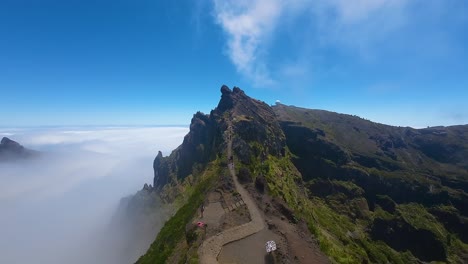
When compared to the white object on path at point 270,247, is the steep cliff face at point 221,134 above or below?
above

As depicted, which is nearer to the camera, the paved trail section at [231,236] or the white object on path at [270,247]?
the paved trail section at [231,236]

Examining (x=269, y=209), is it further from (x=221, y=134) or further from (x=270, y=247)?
(x=221, y=134)

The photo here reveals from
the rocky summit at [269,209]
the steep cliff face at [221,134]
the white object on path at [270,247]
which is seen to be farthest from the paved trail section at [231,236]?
the steep cliff face at [221,134]

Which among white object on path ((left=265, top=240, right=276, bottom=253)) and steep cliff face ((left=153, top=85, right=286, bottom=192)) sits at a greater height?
steep cliff face ((left=153, top=85, right=286, bottom=192))

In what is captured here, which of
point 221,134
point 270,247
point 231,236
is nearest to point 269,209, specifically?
point 231,236

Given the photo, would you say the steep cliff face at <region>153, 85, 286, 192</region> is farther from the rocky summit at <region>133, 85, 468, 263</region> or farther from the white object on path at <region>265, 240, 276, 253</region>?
the white object on path at <region>265, 240, 276, 253</region>

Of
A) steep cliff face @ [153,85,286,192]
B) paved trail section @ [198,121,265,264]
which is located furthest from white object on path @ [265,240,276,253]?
steep cliff face @ [153,85,286,192]

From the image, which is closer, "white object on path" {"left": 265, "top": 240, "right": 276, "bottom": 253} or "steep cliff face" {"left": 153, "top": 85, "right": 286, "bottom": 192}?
"white object on path" {"left": 265, "top": 240, "right": 276, "bottom": 253}

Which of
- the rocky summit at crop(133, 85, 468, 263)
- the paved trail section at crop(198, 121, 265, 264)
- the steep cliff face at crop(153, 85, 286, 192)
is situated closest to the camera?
the paved trail section at crop(198, 121, 265, 264)

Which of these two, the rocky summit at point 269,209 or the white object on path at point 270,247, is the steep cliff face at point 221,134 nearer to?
the rocky summit at point 269,209
